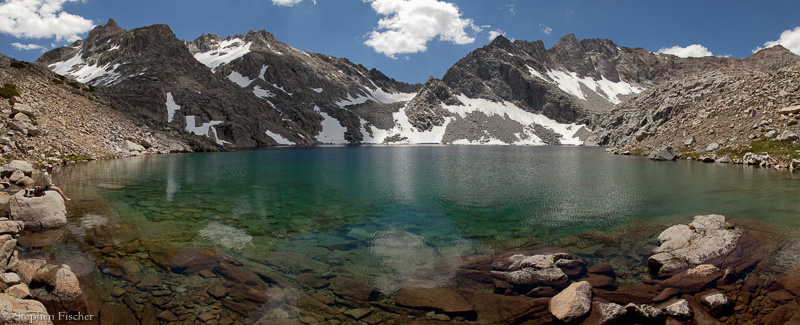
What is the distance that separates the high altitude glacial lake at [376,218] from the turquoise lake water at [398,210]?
8 centimetres

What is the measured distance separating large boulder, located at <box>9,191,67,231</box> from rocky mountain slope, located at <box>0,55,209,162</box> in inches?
1086

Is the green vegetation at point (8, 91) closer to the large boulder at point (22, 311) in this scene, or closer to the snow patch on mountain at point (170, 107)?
the large boulder at point (22, 311)

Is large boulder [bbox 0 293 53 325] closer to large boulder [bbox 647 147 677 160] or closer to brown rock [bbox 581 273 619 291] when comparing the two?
brown rock [bbox 581 273 619 291]

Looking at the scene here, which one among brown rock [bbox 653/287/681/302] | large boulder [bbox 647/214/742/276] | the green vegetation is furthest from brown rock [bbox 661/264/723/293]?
the green vegetation

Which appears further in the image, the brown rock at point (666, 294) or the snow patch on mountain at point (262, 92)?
the snow patch on mountain at point (262, 92)

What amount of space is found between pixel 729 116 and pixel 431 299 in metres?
68.6

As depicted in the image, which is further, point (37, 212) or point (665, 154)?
point (665, 154)

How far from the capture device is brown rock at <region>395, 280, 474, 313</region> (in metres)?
9.43

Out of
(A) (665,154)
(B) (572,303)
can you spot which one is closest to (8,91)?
(B) (572,303)

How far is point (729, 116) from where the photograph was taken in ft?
183

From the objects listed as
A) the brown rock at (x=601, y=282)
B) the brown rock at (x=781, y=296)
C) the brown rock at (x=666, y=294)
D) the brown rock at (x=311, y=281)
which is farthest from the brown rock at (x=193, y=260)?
the brown rock at (x=781, y=296)

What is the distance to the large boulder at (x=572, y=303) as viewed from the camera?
8.59 meters

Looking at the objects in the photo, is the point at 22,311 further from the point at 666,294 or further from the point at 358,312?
the point at 666,294

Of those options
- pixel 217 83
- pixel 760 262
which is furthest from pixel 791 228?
pixel 217 83
